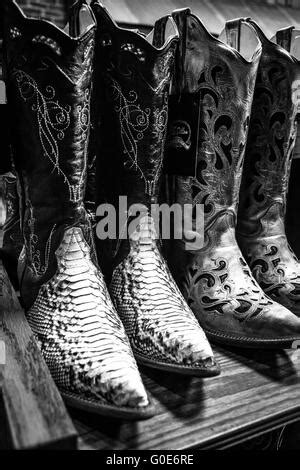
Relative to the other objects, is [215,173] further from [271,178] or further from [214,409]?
[214,409]

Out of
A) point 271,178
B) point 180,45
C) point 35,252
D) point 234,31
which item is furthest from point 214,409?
point 234,31

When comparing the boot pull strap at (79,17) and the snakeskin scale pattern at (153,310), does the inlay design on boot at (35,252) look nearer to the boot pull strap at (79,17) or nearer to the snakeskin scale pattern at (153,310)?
the snakeskin scale pattern at (153,310)

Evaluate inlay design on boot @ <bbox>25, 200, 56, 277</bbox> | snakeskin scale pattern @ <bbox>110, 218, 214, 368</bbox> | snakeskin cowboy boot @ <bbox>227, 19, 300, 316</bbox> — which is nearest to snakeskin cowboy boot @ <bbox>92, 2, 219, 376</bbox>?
snakeskin scale pattern @ <bbox>110, 218, 214, 368</bbox>

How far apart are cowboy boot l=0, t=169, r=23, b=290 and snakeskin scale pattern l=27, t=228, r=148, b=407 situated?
328mm

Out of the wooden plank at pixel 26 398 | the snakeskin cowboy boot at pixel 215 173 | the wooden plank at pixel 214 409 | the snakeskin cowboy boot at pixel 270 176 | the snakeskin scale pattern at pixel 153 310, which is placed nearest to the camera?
the wooden plank at pixel 26 398

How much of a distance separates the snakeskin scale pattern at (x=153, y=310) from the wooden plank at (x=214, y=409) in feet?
0.21

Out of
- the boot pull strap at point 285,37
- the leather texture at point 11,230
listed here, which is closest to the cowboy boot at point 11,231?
the leather texture at point 11,230

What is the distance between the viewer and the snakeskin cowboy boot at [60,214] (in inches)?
27.6

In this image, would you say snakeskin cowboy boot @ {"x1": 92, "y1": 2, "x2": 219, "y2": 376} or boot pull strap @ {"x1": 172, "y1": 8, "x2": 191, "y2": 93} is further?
boot pull strap @ {"x1": 172, "y1": 8, "x2": 191, "y2": 93}

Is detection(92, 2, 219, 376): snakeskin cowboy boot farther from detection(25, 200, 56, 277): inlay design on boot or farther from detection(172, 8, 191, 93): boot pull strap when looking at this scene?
detection(25, 200, 56, 277): inlay design on boot

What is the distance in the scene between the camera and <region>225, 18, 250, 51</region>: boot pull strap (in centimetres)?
105

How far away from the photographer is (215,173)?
1003mm

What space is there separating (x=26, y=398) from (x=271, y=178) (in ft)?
2.56

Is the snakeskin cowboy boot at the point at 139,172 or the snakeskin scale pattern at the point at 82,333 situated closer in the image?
the snakeskin scale pattern at the point at 82,333
